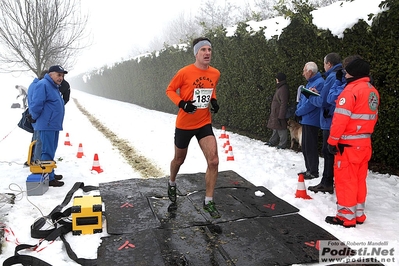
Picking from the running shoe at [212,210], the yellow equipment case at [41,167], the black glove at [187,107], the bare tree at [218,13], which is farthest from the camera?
the bare tree at [218,13]

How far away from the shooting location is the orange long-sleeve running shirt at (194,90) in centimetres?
467

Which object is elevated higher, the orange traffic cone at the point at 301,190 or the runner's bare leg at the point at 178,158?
the runner's bare leg at the point at 178,158

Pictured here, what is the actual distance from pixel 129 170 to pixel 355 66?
196 inches

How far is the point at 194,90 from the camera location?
4.68 metres

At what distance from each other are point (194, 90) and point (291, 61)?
468 cm

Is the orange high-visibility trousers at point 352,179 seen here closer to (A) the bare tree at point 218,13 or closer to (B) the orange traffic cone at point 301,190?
(B) the orange traffic cone at point 301,190

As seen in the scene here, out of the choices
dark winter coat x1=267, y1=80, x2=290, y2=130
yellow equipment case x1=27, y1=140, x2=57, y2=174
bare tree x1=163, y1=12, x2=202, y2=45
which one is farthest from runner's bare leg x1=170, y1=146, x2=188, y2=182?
Result: bare tree x1=163, y1=12, x2=202, y2=45

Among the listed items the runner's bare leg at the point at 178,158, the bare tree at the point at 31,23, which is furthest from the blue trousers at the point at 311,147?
the bare tree at the point at 31,23

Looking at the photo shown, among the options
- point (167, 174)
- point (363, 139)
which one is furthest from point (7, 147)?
point (363, 139)

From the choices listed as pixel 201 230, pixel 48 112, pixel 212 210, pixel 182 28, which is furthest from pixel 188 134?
pixel 182 28

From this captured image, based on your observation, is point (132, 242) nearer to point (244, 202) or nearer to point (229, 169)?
point (244, 202)

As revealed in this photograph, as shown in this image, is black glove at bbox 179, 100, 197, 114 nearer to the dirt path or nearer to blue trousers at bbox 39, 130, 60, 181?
the dirt path

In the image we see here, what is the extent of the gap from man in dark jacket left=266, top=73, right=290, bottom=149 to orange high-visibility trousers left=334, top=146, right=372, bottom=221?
4235 mm

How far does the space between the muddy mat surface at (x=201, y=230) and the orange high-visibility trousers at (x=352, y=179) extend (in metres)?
0.45
